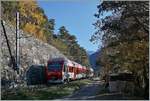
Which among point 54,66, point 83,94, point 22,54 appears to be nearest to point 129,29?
point 83,94

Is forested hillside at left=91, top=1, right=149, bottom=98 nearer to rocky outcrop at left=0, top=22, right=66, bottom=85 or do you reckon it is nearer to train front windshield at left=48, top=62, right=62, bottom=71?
rocky outcrop at left=0, top=22, right=66, bottom=85

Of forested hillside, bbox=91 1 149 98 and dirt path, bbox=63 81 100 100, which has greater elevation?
forested hillside, bbox=91 1 149 98

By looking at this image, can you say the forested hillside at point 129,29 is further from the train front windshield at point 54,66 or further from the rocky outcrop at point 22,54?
the train front windshield at point 54,66

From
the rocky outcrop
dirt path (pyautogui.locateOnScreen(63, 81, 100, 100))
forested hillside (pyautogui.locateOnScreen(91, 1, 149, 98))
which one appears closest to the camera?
forested hillside (pyautogui.locateOnScreen(91, 1, 149, 98))

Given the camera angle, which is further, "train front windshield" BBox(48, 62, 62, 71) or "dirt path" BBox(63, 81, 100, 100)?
"train front windshield" BBox(48, 62, 62, 71)

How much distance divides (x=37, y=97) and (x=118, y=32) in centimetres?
735

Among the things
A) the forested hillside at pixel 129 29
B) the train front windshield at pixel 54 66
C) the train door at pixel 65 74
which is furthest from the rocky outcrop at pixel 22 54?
the forested hillside at pixel 129 29

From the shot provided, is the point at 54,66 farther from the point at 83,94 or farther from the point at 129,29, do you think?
the point at 129,29

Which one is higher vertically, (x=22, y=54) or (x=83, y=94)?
(x=22, y=54)

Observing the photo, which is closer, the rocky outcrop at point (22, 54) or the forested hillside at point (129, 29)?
the forested hillside at point (129, 29)

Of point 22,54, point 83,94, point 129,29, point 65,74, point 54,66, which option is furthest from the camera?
point 22,54

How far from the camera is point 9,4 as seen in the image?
8419 cm

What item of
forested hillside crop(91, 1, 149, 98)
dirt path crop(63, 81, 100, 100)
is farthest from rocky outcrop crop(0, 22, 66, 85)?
forested hillside crop(91, 1, 149, 98)

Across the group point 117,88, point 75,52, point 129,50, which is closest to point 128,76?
point 117,88
